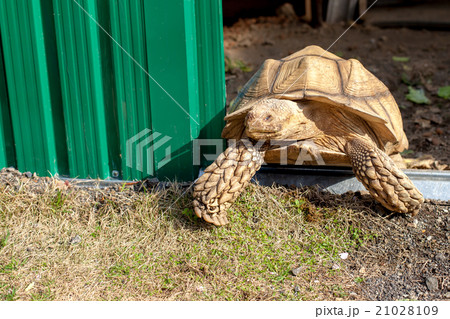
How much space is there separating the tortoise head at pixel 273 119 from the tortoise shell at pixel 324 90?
0.10m

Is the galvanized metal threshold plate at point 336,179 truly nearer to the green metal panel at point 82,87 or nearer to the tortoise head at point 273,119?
the tortoise head at point 273,119

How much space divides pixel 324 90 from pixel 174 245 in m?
1.21

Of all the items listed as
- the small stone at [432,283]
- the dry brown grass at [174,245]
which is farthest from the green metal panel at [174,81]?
the small stone at [432,283]

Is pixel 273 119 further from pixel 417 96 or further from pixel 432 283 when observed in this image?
pixel 417 96

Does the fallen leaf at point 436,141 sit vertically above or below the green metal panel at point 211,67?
below

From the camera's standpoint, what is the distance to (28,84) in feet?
10.7

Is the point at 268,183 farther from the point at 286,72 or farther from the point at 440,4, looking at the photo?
the point at 440,4

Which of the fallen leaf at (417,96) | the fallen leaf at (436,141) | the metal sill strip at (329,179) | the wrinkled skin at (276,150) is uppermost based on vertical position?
the wrinkled skin at (276,150)

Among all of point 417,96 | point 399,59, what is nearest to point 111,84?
point 417,96

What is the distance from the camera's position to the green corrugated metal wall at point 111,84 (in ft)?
9.95

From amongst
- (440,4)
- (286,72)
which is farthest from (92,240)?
(440,4)

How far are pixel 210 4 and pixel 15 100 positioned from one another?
55.7 inches

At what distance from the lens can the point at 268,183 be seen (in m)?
3.19

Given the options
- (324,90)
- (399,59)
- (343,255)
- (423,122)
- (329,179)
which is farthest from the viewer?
(399,59)
